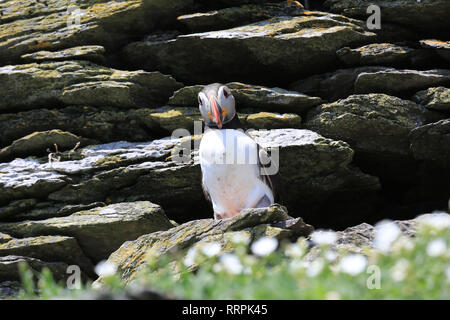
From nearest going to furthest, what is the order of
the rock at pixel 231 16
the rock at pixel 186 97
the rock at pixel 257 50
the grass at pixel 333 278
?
the grass at pixel 333 278
the rock at pixel 257 50
the rock at pixel 186 97
the rock at pixel 231 16

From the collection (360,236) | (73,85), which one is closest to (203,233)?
(360,236)

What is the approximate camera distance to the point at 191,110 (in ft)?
35.9

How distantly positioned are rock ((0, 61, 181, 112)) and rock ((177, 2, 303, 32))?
3.70ft

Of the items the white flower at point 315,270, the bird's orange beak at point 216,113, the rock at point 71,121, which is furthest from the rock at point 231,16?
the white flower at point 315,270

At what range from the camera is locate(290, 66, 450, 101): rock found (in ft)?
34.0

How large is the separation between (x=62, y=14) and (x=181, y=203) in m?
4.34

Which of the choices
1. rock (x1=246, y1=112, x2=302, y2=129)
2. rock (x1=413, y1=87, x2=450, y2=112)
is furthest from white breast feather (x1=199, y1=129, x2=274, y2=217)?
rock (x1=413, y1=87, x2=450, y2=112)

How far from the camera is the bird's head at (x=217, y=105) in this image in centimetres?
871

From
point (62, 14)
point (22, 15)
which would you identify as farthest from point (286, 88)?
point (22, 15)

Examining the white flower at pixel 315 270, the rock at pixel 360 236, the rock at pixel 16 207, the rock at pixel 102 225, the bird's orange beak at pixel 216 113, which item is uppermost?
the white flower at pixel 315 270

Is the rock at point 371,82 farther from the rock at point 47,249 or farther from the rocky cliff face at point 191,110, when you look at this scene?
the rock at point 47,249

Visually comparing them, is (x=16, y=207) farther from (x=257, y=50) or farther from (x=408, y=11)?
(x=408, y=11)

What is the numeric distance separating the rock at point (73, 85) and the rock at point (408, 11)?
3.44 metres

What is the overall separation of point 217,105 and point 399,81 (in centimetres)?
351
